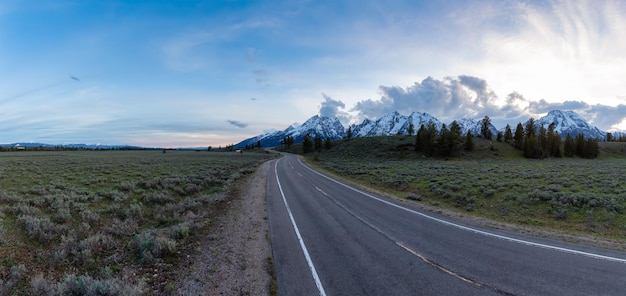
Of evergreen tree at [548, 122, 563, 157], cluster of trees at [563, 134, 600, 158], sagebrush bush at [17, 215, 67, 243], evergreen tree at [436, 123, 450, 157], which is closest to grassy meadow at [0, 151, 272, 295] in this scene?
sagebrush bush at [17, 215, 67, 243]

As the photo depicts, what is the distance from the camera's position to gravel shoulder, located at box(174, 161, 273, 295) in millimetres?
6680

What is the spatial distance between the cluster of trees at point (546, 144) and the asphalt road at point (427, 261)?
297ft

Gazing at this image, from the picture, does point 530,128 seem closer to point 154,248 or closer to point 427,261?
point 427,261

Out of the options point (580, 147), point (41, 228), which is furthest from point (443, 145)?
point (41, 228)

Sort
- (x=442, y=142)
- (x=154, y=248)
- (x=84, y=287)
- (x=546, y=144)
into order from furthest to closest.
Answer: (x=546, y=144) → (x=442, y=142) → (x=154, y=248) → (x=84, y=287)

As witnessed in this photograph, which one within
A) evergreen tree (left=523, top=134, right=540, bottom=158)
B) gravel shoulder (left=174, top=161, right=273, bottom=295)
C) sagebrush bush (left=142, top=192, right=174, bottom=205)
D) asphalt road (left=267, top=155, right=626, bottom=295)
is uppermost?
evergreen tree (left=523, top=134, right=540, bottom=158)

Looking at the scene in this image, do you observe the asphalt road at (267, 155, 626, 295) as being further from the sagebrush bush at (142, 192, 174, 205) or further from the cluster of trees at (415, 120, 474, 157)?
the cluster of trees at (415, 120, 474, 157)

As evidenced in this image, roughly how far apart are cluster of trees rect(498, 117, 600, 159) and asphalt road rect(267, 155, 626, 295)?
297ft

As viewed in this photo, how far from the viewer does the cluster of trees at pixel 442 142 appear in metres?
70.9

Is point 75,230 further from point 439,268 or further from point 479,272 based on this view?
point 479,272

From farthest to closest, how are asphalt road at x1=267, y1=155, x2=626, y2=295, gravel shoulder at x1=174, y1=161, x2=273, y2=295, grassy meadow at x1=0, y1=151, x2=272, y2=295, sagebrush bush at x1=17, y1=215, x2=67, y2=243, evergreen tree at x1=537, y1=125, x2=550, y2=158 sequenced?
evergreen tree at x1=537, y1=125, x2=550, y2=158
sagebrush bush at x1=17, y1=215, x2=67, y2=243
gravel shoulder at x1=174, y1=161, x2=273, y2=295
grassy meadow at x1=0, y1=151, x2=272, y2=295
asphalt road at x1=267, y1=155, x2=626, y2=295

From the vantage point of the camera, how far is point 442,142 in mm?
71688

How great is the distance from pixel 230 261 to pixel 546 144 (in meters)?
108

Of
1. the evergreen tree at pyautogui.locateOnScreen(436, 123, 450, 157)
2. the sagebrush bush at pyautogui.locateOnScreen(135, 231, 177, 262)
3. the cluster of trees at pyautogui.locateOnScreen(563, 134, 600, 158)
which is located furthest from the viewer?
the cluster of trees at pyautogui.locateOnScreen(563, 134, 600, 158)
